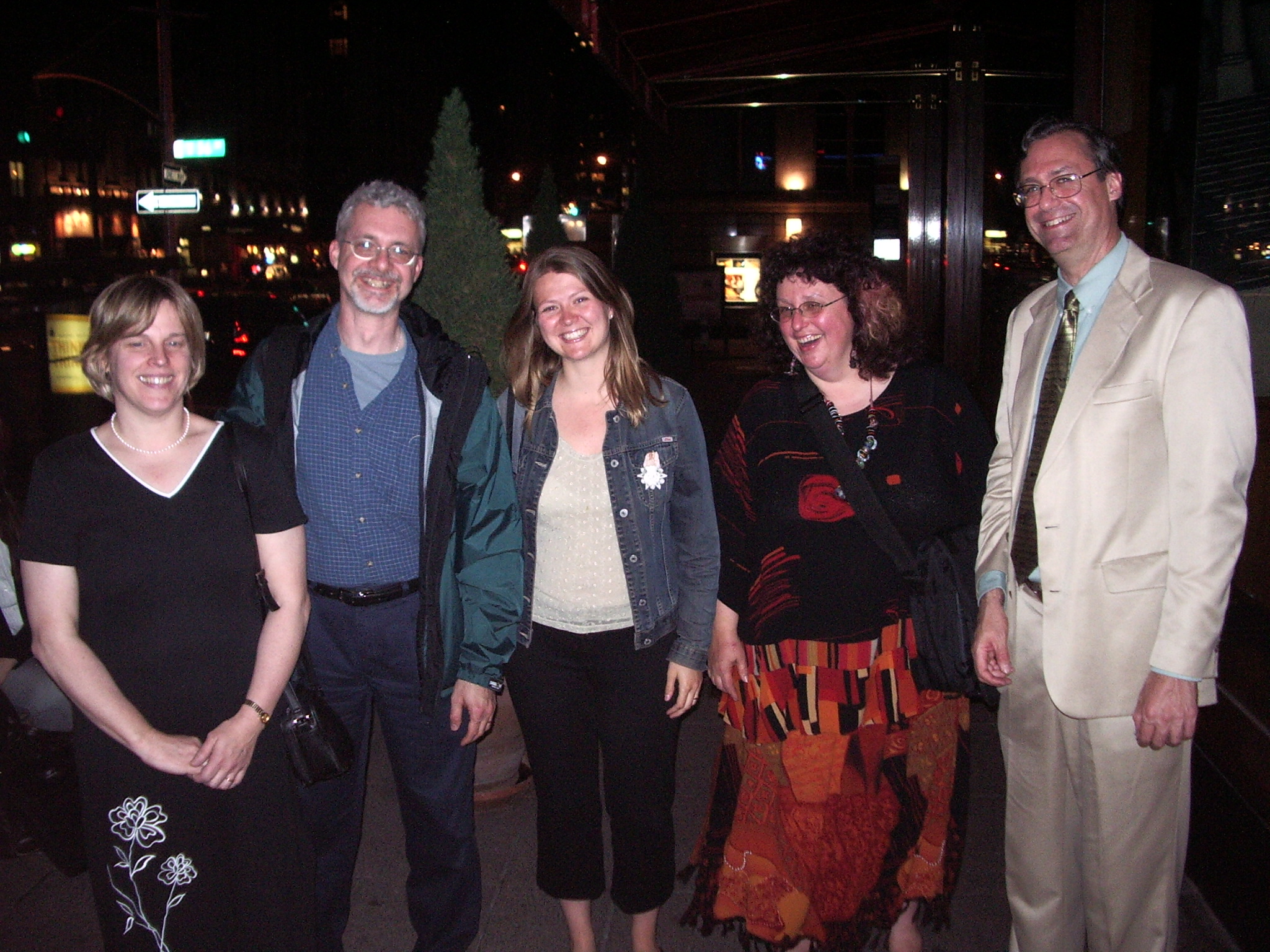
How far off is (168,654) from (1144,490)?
2.35m

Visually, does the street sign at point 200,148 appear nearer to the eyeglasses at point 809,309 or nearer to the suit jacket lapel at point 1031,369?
the eyeglasses at point 809,309

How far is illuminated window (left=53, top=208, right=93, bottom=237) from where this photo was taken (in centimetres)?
4447

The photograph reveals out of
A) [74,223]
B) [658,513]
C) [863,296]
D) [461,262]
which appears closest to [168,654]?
[658,513]

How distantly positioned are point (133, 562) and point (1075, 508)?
2.24 m

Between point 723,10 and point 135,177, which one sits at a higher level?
point 135,177

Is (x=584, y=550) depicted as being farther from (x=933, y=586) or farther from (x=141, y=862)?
(x=141, y=862)

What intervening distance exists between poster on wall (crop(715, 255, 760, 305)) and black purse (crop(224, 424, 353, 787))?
31.2 m

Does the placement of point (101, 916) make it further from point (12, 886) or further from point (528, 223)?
point (528, 223)

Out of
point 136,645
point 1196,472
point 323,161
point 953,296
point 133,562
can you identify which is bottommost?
point 136,645

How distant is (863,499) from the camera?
2752 millimetres

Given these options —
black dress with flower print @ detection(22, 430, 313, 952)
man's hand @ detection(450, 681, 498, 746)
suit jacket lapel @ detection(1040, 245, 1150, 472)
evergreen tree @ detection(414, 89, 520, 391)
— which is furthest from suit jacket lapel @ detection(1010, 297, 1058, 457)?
evergreen tree @ detection(414, 89, 520, 391)

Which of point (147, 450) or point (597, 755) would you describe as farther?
point (597, 755)

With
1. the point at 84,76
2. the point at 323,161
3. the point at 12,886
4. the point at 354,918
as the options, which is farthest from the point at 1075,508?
the point at 323,161

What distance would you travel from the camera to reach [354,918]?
3.43 metres
